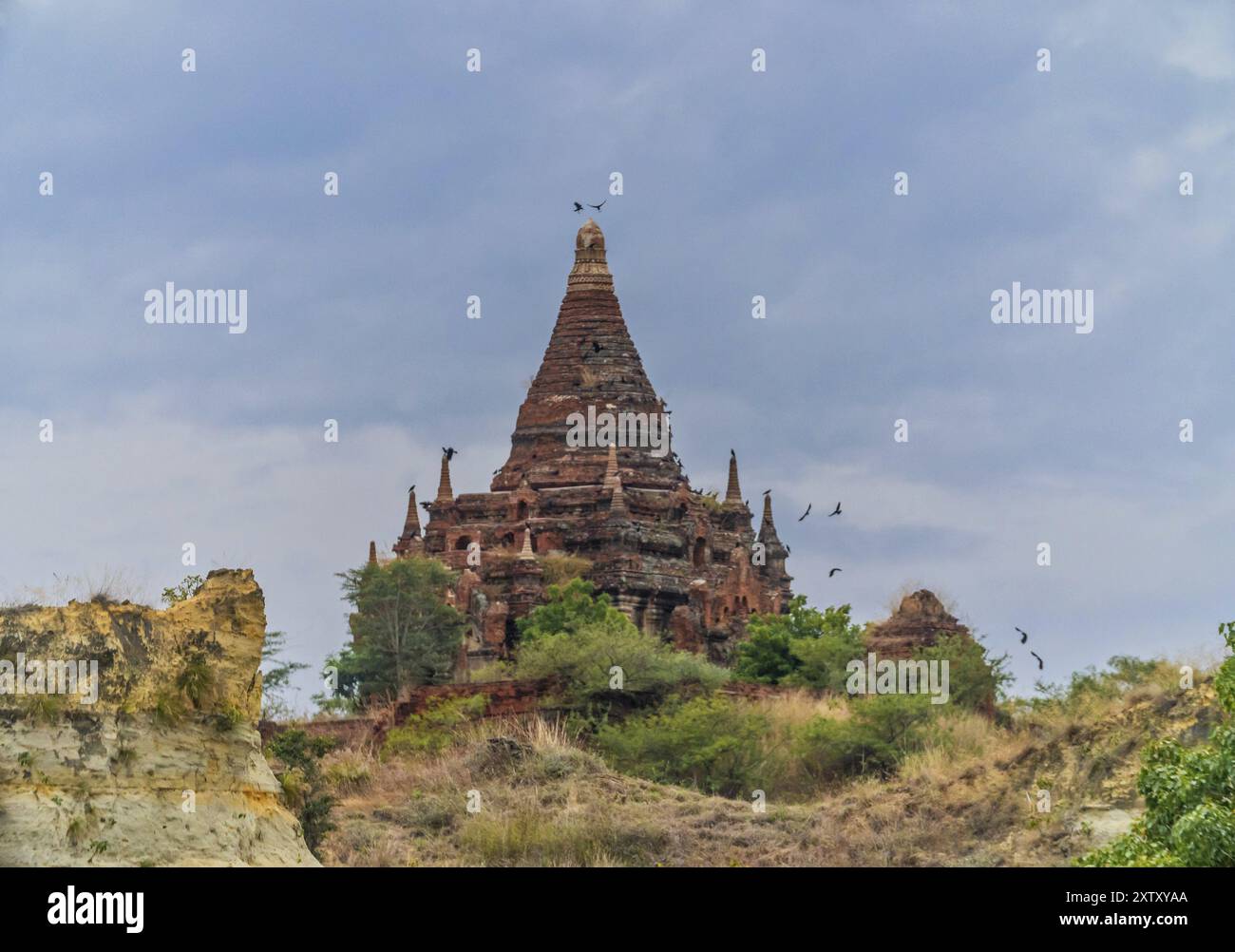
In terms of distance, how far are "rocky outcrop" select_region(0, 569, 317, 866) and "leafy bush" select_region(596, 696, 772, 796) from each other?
1518 cm

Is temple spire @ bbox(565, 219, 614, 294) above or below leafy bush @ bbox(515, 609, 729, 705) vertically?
above

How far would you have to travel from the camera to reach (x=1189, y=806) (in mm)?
19984

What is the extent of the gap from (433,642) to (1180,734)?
2826 cm

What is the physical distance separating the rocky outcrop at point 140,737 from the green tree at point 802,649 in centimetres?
2533

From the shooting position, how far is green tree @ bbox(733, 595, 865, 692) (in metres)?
50.2

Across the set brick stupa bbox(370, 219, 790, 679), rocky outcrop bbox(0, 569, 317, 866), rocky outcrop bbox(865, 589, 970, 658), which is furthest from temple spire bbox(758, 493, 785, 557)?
rocky outcrop bbox(0, 569, 317, 866)

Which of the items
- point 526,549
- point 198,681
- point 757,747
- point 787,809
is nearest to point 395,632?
point 526,549

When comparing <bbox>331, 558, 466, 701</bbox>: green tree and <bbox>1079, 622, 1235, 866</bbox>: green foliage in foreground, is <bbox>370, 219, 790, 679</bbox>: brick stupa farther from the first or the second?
<bbox>1079, 622, 1235, 866</bbox>: green foliage in foreground

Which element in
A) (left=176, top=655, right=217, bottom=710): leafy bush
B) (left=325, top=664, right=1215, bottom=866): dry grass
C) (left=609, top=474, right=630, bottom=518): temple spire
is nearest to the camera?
(left=176, top=655, right=217, bottom=710): leafy bush

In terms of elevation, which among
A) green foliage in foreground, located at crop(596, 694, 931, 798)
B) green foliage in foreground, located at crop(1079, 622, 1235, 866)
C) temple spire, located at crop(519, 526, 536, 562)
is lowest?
green foliage in foreground, located at crop(1079, 622, 1235, 866)

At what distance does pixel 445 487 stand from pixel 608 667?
2565cm

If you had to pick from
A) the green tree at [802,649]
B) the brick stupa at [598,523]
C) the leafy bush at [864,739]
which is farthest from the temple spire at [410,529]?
the leafy bush at [864,739]
